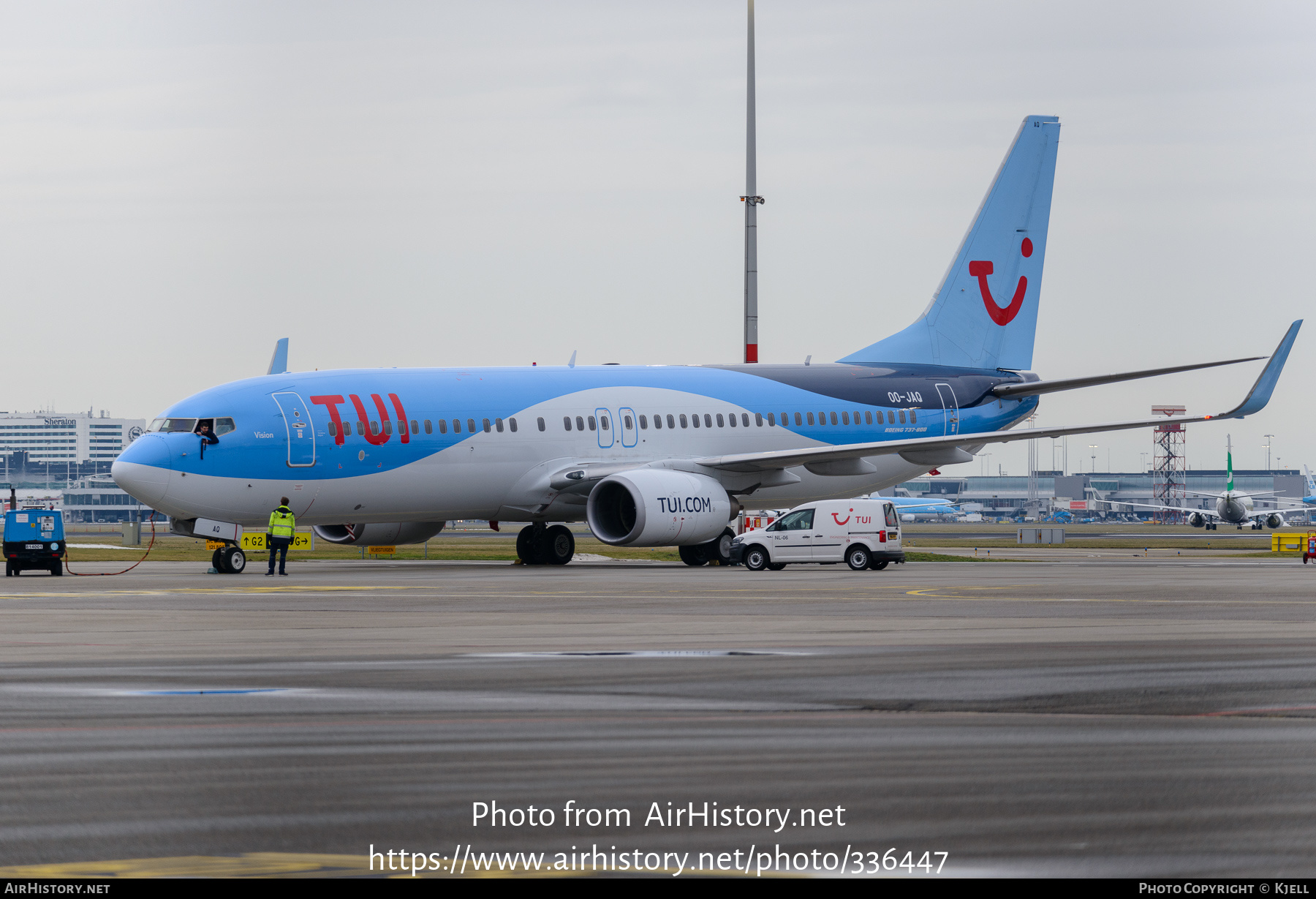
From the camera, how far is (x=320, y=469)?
35.6 meters

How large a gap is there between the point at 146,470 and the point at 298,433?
10.3ft

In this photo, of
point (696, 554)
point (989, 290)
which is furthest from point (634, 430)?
point (989, 290)

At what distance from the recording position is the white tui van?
123 feet

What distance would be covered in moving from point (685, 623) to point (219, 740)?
10.5 meters

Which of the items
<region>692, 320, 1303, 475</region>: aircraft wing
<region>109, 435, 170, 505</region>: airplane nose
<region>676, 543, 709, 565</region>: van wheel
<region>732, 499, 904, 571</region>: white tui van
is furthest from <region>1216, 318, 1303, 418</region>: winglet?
<region>109, 435, 170, 505</region>: airplane nose

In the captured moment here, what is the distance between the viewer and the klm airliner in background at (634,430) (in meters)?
35.5

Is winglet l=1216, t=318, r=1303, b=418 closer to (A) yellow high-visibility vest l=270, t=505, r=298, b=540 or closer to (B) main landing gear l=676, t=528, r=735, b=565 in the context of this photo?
(B) main landing gear l=676, t=528, r=735, b=565

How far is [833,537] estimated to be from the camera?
37750mm

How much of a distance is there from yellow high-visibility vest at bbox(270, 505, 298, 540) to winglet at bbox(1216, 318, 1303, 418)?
20.7 metres

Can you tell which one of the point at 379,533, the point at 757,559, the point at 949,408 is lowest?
the point at 757,559

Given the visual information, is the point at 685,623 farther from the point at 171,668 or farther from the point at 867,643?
the point at 171,668

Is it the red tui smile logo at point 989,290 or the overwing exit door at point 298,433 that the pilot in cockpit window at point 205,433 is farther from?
the red tui smile logo at point 989,290

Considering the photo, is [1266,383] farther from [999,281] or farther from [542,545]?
[542,545]
